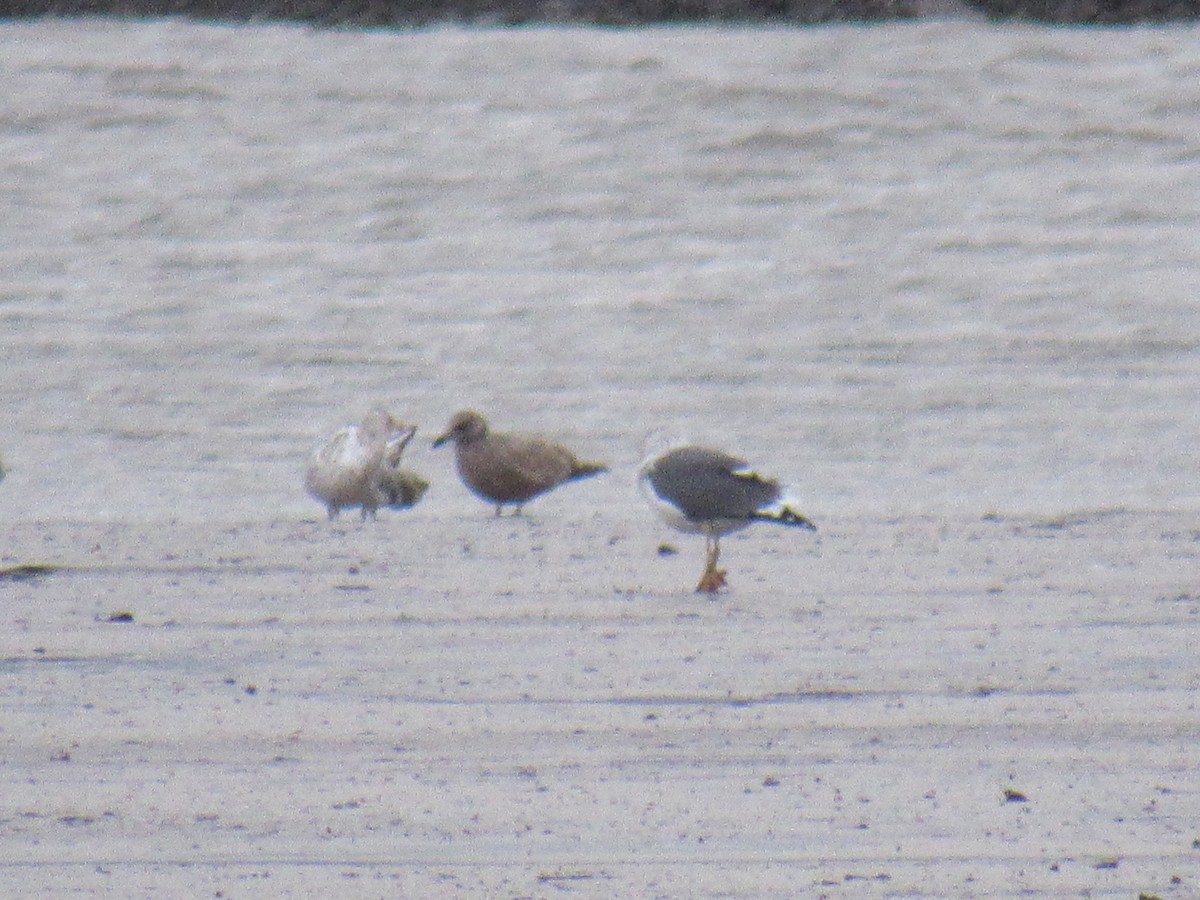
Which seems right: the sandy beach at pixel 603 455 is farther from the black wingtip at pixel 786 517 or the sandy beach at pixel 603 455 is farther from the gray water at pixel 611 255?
the black wingtip at pixel 786 517

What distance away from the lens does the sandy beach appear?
468 cm

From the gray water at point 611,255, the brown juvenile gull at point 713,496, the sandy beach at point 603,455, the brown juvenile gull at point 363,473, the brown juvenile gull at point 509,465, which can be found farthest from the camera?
the gray water at point 611,255

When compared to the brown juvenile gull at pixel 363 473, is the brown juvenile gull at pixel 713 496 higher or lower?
higher

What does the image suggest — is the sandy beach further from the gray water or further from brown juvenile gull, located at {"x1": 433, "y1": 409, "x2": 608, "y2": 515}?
brown juvenile gull, located at {"x1": 433, "y1": 409, "x2": 608, "y2": 515}

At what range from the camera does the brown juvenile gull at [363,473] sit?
39.7ft

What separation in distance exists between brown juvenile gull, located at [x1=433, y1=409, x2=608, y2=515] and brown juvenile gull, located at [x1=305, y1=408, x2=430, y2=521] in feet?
1.19

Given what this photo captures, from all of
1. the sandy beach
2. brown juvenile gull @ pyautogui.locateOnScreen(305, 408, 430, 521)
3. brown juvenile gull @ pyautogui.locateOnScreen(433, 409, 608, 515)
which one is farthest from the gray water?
brown juvenile gull @ pyautogui.locateOnScreen(305, 408, 430, 521)

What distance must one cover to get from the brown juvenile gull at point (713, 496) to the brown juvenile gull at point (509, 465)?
3.57 metres

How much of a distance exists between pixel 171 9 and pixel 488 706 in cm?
3250

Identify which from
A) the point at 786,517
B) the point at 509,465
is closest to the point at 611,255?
the point at 509,465

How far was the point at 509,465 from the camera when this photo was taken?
41.0 feet

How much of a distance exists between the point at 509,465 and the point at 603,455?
12.8 feet

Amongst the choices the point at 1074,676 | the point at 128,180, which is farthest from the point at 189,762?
the point at 128,180

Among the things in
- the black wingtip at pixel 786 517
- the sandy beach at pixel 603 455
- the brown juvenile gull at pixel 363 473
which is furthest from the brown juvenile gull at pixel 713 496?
the brown juvenile gull at pixel 363 473
